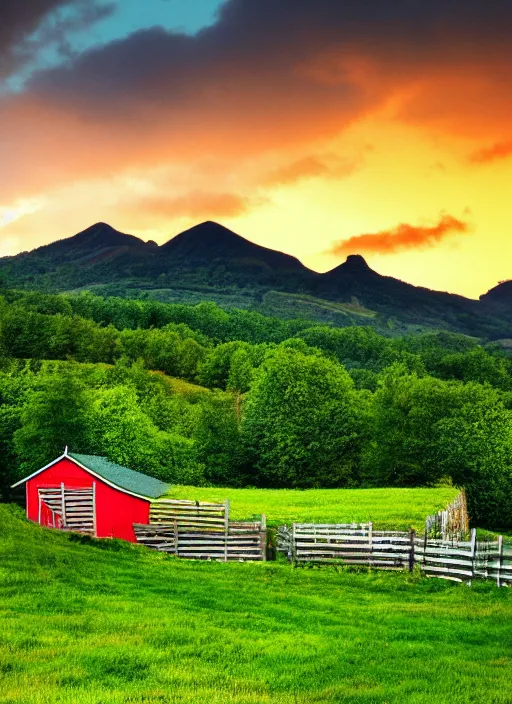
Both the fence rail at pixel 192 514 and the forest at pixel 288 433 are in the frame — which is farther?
the forest at pixel 288 433

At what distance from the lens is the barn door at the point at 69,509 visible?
40.1 metres

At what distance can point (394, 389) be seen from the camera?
78062mm

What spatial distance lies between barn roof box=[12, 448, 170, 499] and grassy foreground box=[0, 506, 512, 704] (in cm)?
1160

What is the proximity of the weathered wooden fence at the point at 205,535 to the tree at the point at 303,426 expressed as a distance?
33571 mm

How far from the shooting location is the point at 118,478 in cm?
4181

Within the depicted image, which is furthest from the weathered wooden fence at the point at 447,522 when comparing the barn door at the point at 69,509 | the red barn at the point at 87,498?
the barn door at the point at 69,509

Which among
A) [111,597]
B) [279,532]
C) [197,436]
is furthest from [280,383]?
[111,597]

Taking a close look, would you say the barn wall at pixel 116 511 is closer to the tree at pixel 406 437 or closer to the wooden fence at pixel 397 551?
the wooden fence at pixel 397 551

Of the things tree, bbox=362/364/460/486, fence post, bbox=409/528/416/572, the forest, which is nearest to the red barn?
fence post, bbox=409/528/416/572

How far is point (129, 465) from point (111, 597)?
40.3 meters

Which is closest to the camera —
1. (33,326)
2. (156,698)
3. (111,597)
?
(156,698)

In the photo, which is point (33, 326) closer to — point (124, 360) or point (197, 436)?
point (124, 360)

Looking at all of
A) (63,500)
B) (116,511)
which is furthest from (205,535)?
(63,500)

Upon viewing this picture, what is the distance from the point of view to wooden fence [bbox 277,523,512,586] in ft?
85.3
